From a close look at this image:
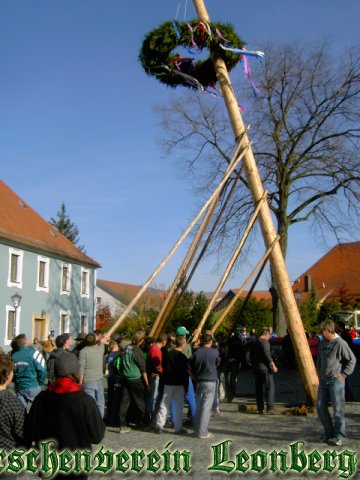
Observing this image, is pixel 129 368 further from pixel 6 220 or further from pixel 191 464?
pixel 6 220

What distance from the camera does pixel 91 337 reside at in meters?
9.09

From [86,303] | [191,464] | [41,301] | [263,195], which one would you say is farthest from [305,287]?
[191,464]

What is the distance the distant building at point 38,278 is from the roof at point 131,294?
15.1 ft

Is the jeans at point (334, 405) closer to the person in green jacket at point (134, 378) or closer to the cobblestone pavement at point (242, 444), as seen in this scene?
the cobblestone pavement at point (242, 444)

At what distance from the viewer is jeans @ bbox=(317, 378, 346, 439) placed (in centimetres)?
740

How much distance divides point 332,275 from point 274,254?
158 feet

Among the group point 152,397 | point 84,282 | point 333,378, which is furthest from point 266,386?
→ point 84,282

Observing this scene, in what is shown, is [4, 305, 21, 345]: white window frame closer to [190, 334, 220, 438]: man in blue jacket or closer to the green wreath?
the green wreath

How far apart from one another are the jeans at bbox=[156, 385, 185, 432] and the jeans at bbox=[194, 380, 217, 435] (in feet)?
1.55

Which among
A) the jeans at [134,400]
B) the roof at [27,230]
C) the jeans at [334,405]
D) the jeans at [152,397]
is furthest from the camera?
the roof at [27,230]

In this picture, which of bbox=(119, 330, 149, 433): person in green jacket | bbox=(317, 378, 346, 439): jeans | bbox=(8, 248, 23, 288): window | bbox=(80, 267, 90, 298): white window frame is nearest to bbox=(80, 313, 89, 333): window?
bbox=(80, 267, 90, 298): white window frame

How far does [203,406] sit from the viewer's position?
27.1ft

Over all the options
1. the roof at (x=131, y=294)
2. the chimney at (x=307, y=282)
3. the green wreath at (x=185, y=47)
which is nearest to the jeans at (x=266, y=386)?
the green wreath at (x=185, y=47)

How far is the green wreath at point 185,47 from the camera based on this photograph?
11016mm
